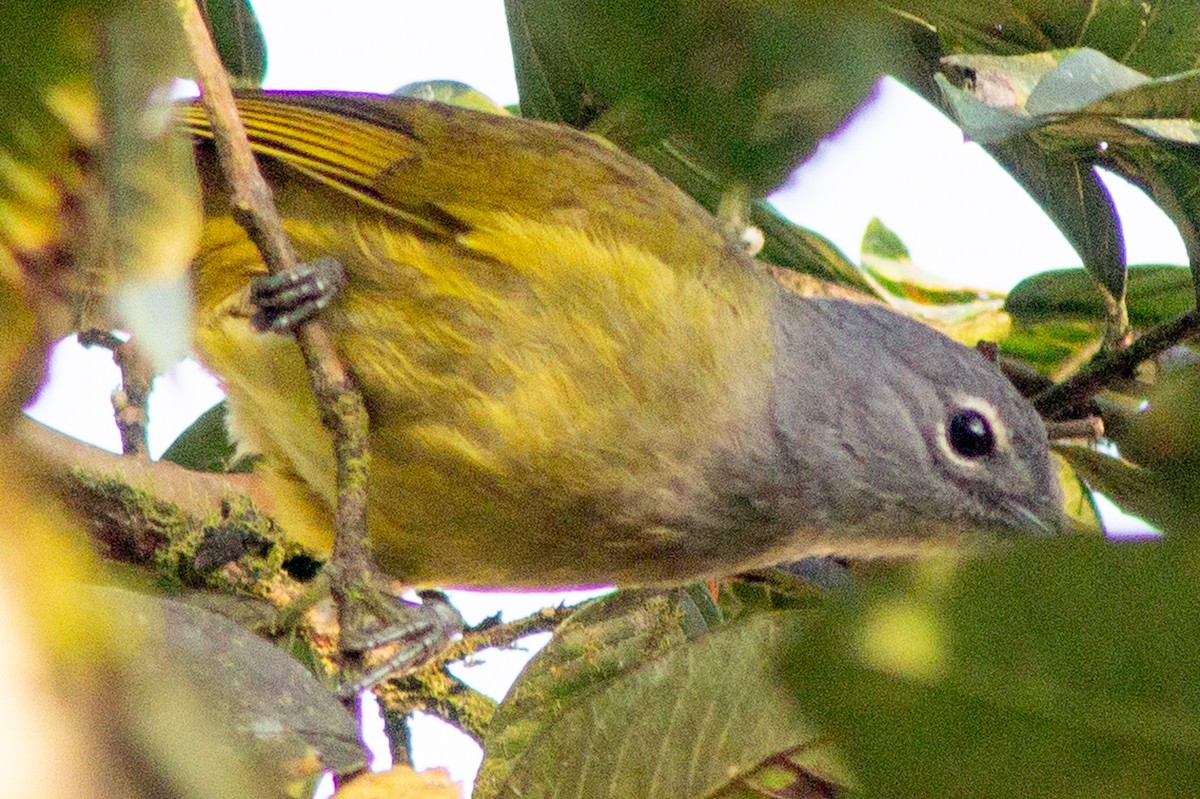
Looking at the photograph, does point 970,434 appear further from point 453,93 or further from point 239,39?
point 239,39

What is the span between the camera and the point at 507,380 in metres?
2.77

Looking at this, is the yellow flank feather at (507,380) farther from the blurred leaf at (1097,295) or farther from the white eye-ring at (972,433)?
the blurred leaf at (1097,295)

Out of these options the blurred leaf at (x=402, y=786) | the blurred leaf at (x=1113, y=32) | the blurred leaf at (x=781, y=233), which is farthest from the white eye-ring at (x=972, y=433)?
the blurred leaf at (x=402, y=786)

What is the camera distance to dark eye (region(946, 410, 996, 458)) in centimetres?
323

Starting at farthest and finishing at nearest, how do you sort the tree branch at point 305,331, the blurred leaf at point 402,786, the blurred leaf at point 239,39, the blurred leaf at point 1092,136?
1. the blurred leaf at point 239,39
2. the blurred leaf at point 1092,136
3. the tree branch at point 305,331
4. the blurred leaf at point 402,786

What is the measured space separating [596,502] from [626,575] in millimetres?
264

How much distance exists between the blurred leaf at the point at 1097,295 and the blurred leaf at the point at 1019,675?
2430mm

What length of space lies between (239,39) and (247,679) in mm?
2135

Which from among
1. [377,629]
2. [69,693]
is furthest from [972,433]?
[69,693]

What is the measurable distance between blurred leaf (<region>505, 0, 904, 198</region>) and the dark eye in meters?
1.31

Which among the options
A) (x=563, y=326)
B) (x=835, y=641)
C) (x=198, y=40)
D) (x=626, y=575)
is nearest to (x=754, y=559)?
(x=626, y=575)

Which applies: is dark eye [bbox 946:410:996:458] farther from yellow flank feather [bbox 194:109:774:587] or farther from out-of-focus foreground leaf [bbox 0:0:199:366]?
out-of-focus foreground leaf [bbox 0:0:199:366]

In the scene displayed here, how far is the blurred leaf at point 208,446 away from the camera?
3.66 metres

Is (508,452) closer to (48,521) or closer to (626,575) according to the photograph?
(626,575)
